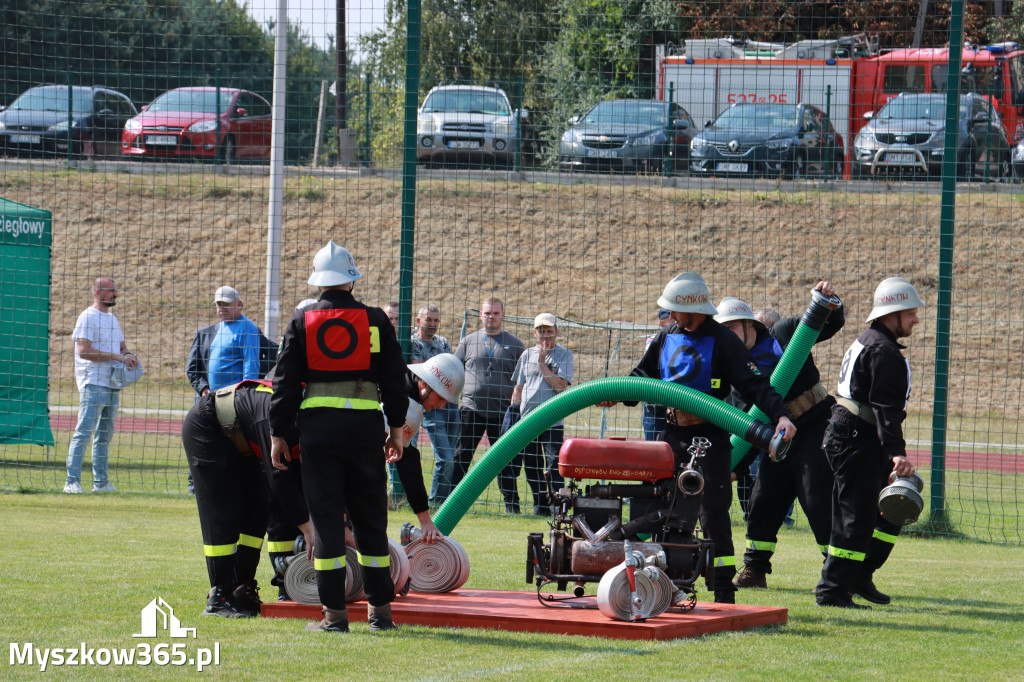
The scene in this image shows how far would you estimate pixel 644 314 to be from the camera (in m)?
22.3


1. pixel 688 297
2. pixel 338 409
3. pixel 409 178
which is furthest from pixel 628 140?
pixel 338 409

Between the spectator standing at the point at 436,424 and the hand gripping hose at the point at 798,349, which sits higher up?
the hand gripping hose at the point at 798,349

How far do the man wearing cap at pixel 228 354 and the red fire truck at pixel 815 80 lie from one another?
4801 millimetres

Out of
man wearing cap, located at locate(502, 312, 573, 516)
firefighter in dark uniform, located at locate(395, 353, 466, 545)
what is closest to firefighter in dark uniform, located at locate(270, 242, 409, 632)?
firefighter in dark uniform, located at locate(395, 353, 466, 545)

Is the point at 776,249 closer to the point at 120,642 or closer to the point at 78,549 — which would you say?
the point at 78,549

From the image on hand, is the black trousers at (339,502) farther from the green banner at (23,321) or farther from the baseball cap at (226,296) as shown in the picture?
the green banner at (23,321)

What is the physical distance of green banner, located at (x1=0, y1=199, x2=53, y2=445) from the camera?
556 inches

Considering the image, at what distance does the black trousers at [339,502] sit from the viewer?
6.07 m

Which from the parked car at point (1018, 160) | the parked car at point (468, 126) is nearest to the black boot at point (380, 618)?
the parked car at point (468, 126)

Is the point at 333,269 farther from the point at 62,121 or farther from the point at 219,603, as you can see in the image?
the point at 62,121

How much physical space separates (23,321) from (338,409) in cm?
958

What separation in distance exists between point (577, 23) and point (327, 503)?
29.4ft

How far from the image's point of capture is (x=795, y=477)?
8.21 meters

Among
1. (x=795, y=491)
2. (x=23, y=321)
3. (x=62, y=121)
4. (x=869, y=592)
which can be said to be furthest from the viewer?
(x=62, y=121)
